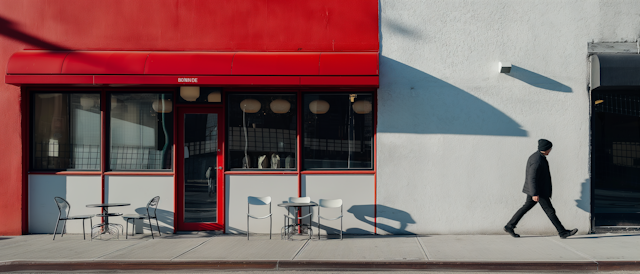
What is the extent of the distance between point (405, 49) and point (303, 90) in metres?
2.07

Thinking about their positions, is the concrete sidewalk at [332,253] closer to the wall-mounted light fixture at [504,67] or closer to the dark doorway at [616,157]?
the dark doorway at [616,157]

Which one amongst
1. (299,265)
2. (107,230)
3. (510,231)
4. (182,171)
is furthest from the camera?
(182,171)

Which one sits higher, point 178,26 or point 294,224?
point 178,26

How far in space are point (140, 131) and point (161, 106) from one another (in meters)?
0.65

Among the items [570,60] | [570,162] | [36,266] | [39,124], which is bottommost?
[36,266]

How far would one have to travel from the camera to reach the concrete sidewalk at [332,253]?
6.05 metres

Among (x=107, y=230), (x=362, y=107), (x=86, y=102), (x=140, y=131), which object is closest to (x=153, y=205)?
(x=107, y=230)

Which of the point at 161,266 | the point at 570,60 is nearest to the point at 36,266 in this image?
the point at 161,266

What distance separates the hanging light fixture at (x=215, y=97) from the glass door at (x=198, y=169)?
0.70 ft

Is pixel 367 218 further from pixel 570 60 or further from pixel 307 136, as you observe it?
pixel 570 60

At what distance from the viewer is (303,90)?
8.20 m

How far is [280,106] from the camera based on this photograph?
8.30 metres

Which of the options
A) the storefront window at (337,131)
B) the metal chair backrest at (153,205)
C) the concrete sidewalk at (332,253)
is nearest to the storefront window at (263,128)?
the storefront window at (337,131)

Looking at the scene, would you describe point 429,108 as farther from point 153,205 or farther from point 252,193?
point 153,205
